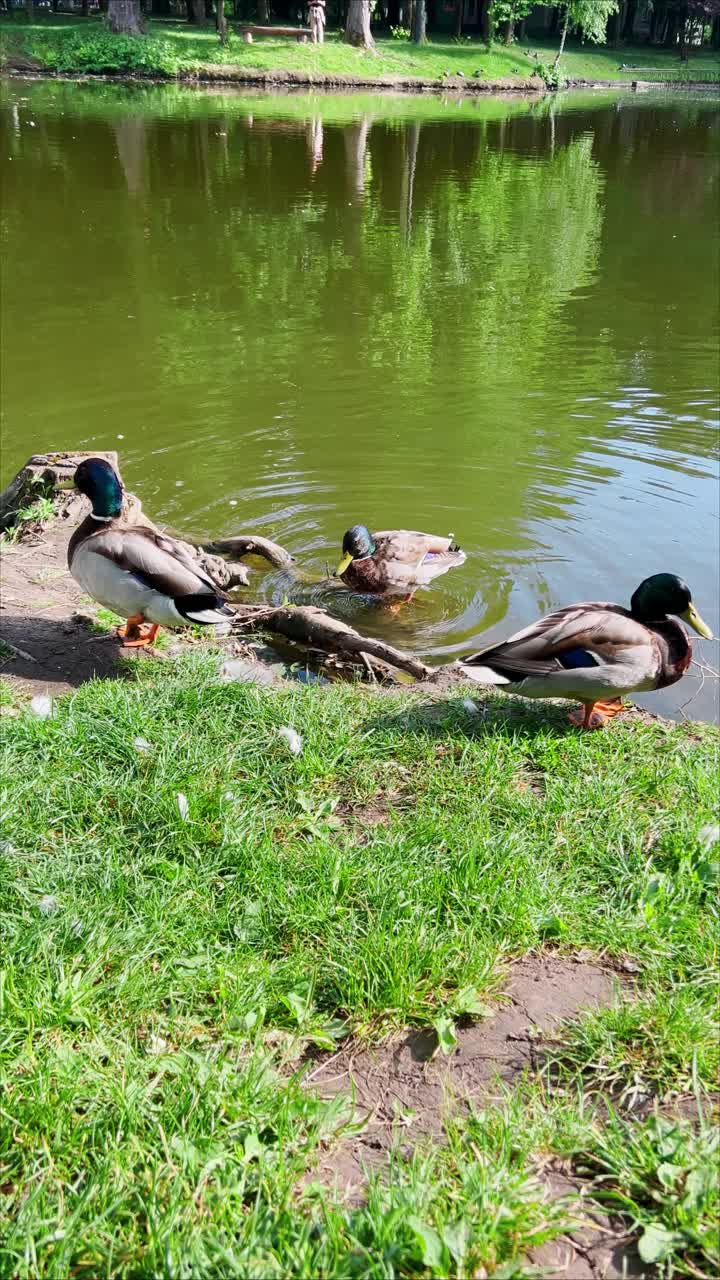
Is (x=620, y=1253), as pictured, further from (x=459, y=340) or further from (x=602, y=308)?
(x=602, y=308)

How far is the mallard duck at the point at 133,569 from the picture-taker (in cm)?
477

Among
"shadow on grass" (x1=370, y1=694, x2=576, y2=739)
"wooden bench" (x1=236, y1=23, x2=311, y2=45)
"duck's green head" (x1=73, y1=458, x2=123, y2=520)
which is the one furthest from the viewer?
"wooden bench" (x1=236, y1=23, x2=311, y2=45)

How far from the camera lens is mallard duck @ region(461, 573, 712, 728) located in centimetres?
398

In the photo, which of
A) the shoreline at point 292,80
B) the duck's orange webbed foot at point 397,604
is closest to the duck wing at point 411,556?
the duck's orange webbed foot at point 397,604

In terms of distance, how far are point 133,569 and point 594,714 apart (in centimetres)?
224

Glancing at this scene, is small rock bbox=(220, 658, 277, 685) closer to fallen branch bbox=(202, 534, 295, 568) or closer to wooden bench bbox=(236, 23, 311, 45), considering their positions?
fallen branch bbox=(202, 534, 295, 568)

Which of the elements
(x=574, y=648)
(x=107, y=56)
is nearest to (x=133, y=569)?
(x=574, y=648)

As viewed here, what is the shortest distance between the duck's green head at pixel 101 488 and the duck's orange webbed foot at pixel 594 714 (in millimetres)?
2467

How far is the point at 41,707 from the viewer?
404cm

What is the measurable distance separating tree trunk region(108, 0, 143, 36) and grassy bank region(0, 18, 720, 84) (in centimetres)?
62

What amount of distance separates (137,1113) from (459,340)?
1015cm

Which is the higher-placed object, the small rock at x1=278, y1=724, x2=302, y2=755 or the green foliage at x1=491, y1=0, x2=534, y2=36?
the green foliage at x1=491, y1=0, x2=534, y2=36

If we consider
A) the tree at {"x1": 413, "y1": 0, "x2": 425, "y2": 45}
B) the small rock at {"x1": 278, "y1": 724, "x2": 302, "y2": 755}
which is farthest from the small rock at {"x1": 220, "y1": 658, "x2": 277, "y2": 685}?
the tree at {"x1": 413, "y1": 0, "x2": 425, "y2": 45}

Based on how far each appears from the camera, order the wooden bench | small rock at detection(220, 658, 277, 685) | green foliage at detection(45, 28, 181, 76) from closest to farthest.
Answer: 1. small rock at detection(220, 658, 277, 685)
2. green foliage at detection(45, 28, 181, 76)
3. the wooden bench
